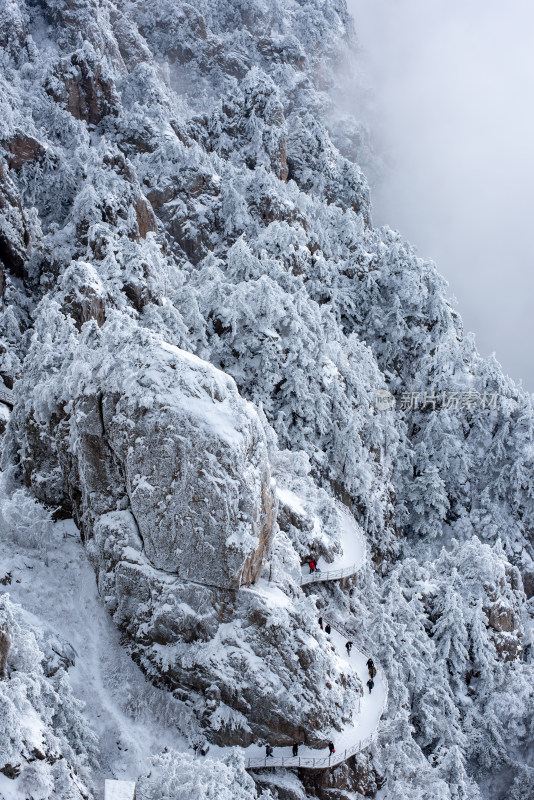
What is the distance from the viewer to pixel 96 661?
73.9 ft

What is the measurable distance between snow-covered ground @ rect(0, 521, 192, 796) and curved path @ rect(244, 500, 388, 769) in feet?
11.1

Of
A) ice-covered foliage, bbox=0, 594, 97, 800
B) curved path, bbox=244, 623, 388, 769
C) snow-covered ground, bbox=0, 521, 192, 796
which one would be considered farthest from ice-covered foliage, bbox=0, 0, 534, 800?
ice-covered foliage, bbox=0, 594, 97, 800

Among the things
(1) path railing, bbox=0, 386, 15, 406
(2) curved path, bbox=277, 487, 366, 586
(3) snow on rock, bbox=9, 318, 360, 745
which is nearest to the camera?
(3) snow on rock, bbox=9, 318, 360, 745

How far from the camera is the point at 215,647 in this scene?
880 inches

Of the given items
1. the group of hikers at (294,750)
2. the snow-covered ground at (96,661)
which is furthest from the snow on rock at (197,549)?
the snow-covered ground at (96,661)

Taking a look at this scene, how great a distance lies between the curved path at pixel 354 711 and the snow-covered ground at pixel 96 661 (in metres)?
3.39

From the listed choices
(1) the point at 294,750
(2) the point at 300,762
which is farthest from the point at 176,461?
(2) the point at 300,762

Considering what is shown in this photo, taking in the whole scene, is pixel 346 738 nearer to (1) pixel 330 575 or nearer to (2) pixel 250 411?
(1) pixel 330 575

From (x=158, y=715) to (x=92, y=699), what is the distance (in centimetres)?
231

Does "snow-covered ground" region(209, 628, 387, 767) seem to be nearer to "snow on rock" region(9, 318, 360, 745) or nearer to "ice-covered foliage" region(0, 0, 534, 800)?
"snow on rock" region(9, 318, 360, 745)

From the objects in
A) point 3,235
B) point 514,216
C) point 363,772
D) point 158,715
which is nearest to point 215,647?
point 158,715

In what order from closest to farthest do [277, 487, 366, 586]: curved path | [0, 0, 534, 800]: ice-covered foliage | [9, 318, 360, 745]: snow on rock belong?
[9, 318, 360, 745]: snow on rock, [0, 0, 534, 800]: ice-covered foliage, [277, 487, 366, 586]: curved path

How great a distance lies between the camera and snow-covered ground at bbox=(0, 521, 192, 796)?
2050 cm

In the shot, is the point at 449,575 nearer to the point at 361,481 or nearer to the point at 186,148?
the point at 361,481
